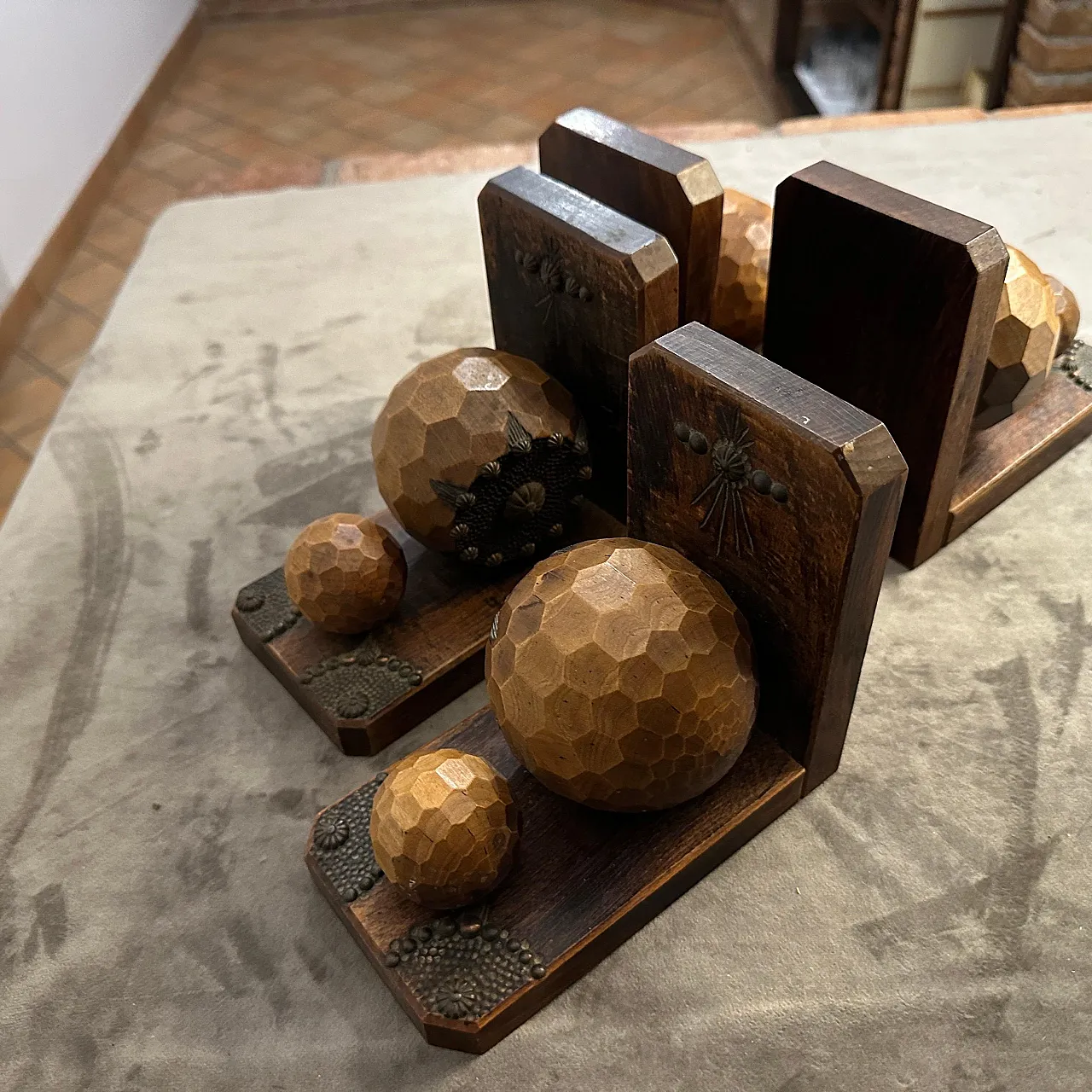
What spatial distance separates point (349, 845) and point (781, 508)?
40cm

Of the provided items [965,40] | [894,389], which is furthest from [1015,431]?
[965,40]

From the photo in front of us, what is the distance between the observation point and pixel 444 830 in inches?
26.0

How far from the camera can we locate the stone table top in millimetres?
700

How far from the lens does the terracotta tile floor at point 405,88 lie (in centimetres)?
241

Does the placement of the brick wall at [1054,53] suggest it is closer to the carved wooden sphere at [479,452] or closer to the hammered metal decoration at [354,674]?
the carved wooden sphere at [479,452]

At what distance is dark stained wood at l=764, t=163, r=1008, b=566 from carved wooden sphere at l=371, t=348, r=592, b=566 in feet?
0.76

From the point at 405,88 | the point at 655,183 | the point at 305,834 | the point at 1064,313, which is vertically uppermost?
the point at 655,183

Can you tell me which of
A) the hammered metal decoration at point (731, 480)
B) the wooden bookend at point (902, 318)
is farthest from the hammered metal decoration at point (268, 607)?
the wooden bookend at point (902, 318)

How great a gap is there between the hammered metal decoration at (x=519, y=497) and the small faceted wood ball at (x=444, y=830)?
24 cm

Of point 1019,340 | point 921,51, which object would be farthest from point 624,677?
point 921,51

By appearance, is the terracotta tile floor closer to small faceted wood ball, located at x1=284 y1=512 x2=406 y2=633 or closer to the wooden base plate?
small faceted wood ball, located at x1=284 y1=512 x2=406 y2=633

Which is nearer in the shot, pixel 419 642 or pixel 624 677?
pixel 624 677

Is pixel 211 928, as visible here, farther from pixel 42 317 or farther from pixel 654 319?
pixel 42 317

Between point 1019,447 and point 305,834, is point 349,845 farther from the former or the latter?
point 1019,447
